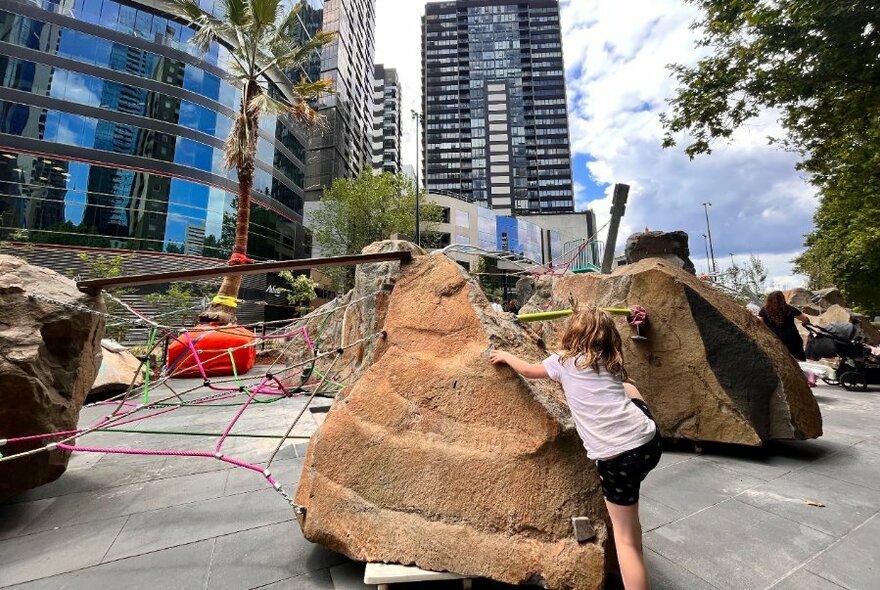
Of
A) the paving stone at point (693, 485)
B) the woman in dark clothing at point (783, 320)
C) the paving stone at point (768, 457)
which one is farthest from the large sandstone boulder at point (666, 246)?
the paving stone at point (693, 485)

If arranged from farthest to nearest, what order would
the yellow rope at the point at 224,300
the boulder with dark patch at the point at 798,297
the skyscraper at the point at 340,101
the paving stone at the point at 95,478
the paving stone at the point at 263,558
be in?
the skyscraper at the point at 340,101, the boulder with dark patch at the point at 798,297, the yellow rope at the point at 224,300, the paving stone at the point at 95,478, the paving stone at the point at 263,558

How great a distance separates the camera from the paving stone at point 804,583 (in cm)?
194

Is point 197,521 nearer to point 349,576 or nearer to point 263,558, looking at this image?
point 263,558

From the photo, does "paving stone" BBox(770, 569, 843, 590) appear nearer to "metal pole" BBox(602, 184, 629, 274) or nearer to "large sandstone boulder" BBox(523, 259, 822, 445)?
"large sandstone boulder" BBox(523, 259, 822, 445)

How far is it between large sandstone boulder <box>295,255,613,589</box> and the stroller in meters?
8.02

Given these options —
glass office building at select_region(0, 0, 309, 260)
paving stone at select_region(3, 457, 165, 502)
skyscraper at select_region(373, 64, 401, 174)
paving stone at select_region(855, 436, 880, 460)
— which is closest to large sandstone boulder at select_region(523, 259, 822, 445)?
paving stone at select_region(855, 436, 880, 460)

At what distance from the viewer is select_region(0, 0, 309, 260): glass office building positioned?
61.3ft

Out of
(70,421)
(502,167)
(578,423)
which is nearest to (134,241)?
(70,421)

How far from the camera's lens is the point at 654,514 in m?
2.69

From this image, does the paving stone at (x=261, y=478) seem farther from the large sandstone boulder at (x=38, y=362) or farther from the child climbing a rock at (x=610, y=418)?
the child climbing a rock at (x=610, y=418)

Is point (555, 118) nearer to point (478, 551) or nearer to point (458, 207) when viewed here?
point (458, 207)

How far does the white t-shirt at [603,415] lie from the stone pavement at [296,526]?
87 centimetres

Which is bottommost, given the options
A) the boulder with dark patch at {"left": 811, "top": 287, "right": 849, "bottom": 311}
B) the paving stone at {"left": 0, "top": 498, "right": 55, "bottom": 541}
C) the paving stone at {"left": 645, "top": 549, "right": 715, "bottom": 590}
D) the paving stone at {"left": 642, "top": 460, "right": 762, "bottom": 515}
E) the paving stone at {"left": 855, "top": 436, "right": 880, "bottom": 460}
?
the paving stone at {"left": 0, "top": 498, "right": 55, "bottom": 541}

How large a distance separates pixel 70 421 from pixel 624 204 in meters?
6.45
